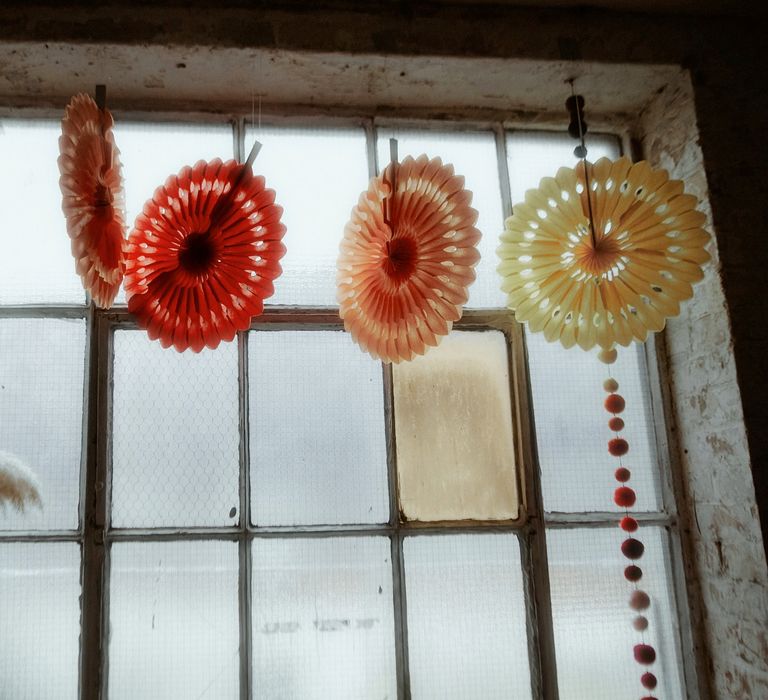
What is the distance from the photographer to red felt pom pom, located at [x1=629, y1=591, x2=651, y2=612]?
5.42 ft

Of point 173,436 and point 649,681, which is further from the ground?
point 173,436

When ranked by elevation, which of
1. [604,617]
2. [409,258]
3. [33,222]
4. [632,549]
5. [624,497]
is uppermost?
[33,222]

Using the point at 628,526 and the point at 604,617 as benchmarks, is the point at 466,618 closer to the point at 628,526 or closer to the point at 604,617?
the point at 604,617

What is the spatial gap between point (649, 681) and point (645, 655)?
64mm

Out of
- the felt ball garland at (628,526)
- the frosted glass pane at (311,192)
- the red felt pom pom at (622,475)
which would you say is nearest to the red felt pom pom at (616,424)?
the felt ball garland at (628,526)

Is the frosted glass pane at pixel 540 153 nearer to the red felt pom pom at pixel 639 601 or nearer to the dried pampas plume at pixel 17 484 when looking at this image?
the red felt pom pom at pixel 639 601

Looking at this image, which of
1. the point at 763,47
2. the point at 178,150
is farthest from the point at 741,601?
the point at 178,150

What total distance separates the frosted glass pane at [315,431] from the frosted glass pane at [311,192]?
0.14 meters

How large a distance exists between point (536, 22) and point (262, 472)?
1.35 meters

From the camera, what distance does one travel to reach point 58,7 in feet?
5.26

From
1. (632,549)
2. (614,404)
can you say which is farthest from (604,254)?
(632,549)

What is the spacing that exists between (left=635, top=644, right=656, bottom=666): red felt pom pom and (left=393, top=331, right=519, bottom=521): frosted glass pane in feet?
1.41

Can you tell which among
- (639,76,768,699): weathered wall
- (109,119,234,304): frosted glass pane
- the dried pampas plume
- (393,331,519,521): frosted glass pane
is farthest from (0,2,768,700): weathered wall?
the dried pampas plume

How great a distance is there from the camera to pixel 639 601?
65.2 inches
